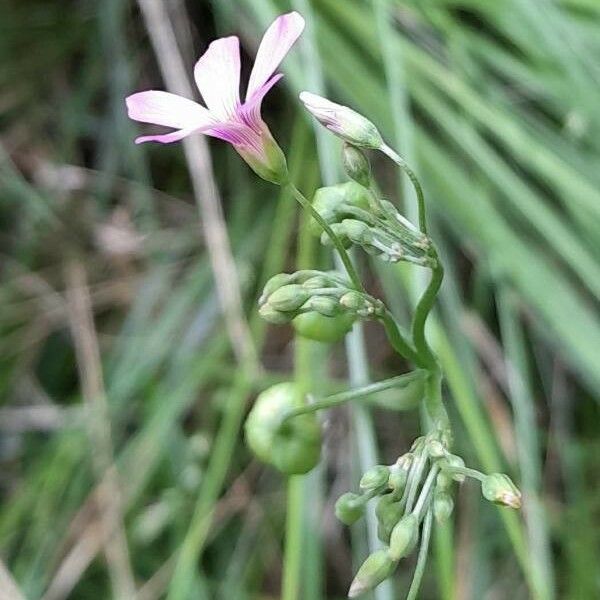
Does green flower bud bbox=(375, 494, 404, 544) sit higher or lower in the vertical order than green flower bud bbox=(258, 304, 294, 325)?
lower

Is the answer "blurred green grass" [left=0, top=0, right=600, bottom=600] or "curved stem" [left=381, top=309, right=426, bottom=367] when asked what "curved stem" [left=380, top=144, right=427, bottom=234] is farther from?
"blurred green grass" [left=0, top=0, right=600, bottom=600]

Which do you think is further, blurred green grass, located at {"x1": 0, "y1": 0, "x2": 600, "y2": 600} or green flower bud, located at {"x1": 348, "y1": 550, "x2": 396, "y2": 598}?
blurred green grass, located at {"x1": 0, "y1": 0, "x2": 600, "y2": 600}

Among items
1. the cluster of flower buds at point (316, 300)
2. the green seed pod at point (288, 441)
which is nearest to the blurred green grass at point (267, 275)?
the green seed pod at point (288, 441)

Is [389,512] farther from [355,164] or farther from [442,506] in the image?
[355,164]

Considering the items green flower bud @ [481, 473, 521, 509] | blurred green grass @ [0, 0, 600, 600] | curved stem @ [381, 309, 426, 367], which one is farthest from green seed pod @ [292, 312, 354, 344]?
blurred green grass @ [0, 0, 600, 600]

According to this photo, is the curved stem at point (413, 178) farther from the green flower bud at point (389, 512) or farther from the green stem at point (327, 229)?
the green flower bud at point (389, 512)

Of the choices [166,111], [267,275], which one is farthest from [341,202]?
[267,275]

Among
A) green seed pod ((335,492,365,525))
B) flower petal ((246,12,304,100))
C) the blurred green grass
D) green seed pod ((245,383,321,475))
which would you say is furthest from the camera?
the blurred green grass
